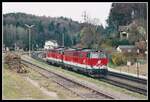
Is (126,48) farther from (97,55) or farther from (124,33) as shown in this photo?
(97,55)

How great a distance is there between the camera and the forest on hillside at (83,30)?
67.0 metres

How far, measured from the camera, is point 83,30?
72625 millimetres


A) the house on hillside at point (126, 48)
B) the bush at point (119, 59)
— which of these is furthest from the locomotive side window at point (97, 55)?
the house on hillside at point (126, 48)

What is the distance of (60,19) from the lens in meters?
125

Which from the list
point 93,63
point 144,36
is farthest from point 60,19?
point 93,63

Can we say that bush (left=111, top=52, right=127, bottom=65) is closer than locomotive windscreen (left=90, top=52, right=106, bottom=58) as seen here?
No

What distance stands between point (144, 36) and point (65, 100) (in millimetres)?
41795

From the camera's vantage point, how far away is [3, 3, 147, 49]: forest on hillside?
6700 centimetres

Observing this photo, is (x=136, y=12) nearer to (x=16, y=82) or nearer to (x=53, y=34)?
(x=53, y=34)

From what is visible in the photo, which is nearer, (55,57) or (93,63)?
(93,63)

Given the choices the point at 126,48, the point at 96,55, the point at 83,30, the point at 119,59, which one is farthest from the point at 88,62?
the point at 83,30

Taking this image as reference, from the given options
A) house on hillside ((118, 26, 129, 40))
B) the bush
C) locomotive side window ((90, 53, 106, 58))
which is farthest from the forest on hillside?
locomotive side window ((90, 53, 106, 58))

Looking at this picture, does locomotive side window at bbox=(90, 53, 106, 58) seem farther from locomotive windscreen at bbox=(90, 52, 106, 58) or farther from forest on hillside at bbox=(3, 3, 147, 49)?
forest on hillside at bbox=(3, 3, 147, 49)

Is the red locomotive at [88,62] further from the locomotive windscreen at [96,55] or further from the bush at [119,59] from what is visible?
the bush at [119,59]
